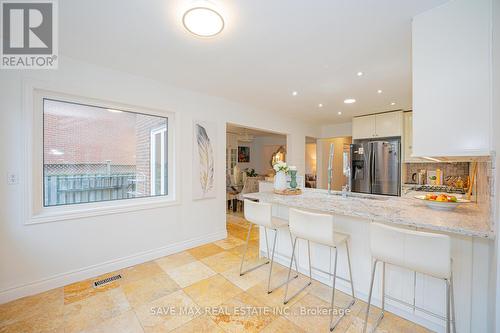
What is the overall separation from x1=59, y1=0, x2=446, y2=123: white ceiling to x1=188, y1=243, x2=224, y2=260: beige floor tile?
242 centimetres

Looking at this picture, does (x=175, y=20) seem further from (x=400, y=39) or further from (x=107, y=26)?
(x=400, y=39)

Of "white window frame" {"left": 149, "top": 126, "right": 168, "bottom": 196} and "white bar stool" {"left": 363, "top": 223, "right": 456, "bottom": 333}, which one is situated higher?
"white window frame" {"left": 149, "top": 126, "right": 168, "bottom": 196}

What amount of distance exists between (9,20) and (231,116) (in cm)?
264

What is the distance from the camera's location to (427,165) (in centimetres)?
438

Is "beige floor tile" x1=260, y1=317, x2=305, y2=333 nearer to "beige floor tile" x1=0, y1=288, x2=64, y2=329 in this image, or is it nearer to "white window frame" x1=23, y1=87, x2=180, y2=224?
"beige floor tile" x1=0, y1=288, x2=64, y2=329

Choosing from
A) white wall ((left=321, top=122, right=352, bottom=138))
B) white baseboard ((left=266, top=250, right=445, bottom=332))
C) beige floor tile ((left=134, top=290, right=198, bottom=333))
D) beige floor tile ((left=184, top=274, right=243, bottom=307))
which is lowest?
beige floor tile ((left=134, top=290, right=198, bottom=333))

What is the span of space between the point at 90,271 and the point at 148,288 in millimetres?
770

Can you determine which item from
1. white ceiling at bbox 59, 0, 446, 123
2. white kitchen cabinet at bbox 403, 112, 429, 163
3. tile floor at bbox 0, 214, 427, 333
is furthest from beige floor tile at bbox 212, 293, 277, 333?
white kitchen cabinet at bbox 403, 112, 429, 163

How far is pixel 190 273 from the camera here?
2.46 metres

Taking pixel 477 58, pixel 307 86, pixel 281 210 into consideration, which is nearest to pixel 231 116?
pixel 307 86

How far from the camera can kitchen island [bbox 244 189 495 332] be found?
1412 millimetres

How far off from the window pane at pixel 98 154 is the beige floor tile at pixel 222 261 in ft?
3.83

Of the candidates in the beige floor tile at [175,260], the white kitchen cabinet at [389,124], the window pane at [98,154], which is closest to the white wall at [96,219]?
the beige floor tile at [175,260]

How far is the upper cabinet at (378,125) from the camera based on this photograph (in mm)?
4176
